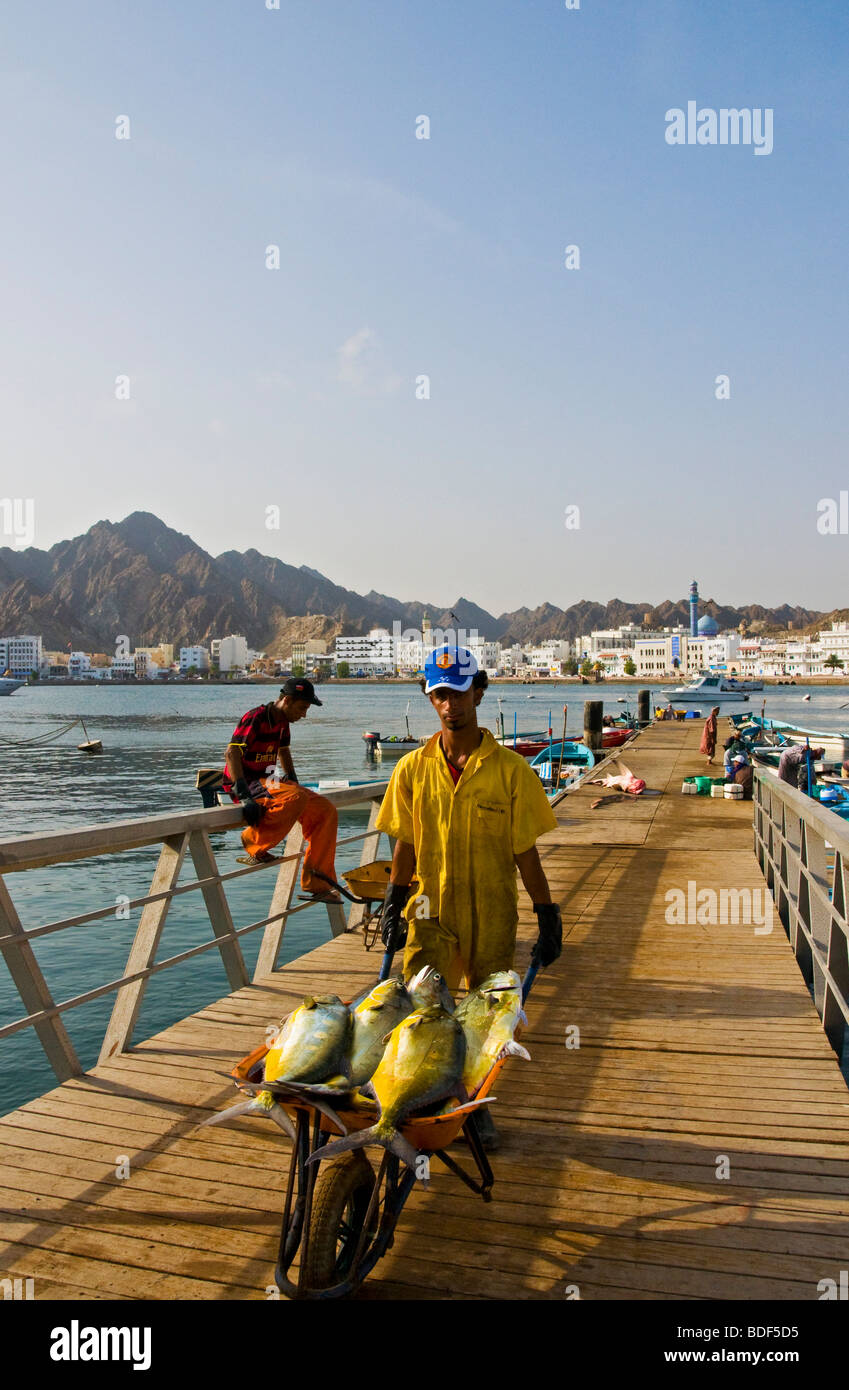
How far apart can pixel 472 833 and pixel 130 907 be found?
7.78ft

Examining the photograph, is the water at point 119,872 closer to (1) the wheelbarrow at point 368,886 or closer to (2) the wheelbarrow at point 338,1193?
(2) the wheelbarrow at point 338,1193

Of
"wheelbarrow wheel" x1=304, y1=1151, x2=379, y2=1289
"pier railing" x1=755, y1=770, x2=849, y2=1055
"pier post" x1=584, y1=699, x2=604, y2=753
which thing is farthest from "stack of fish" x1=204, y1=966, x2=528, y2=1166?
"pier post" x1=584, y1=699, x2=604, y2=753

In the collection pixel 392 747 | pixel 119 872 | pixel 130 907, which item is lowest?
pixel 119 872

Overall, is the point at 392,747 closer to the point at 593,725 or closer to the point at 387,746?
the point at 387,746

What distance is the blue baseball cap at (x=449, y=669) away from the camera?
3.78 metres

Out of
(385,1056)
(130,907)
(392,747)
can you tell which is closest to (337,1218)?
(385,1056)

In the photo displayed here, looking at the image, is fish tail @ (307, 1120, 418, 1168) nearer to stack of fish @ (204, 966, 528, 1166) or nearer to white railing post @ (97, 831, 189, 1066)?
stack of fish @ (204, 966, 528, 1166)

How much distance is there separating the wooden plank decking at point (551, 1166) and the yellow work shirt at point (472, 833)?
862 millimetres

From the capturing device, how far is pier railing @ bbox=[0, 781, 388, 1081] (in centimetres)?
394

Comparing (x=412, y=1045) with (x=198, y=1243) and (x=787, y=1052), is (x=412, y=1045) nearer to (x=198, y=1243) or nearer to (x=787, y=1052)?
(x=198, y=1243)

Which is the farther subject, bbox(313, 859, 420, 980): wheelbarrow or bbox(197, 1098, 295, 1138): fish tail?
bbox(313, 859, 420, 980): wheelbarrow

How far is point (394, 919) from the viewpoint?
3.99 metres
